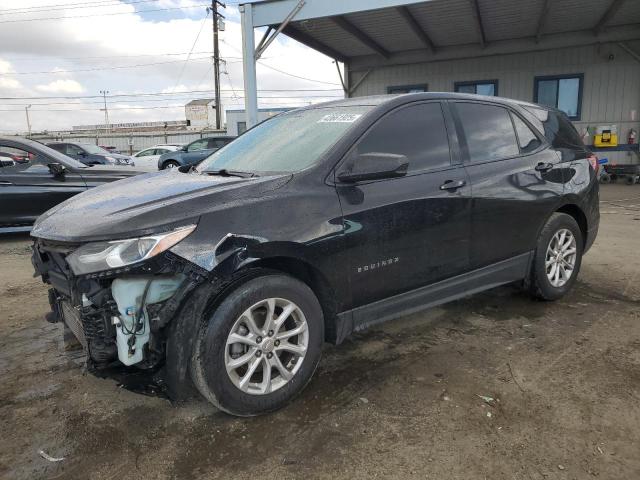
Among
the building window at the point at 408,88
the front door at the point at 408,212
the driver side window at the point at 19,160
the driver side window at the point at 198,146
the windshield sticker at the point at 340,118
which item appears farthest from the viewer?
the driver side window at the point at 198,146

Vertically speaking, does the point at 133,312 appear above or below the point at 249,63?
below

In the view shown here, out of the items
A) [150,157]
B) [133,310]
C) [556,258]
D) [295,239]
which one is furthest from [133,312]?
[150,157]

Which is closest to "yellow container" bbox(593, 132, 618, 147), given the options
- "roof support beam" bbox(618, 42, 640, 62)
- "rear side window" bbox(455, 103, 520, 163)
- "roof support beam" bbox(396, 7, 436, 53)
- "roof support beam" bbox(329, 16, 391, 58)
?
"roof support beam" bbox(618, 42, 640, 62)

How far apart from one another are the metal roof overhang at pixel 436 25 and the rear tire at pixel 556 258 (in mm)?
7409

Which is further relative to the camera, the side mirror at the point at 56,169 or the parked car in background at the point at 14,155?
the parked car in background at the point at 14,155

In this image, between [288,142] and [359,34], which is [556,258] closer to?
[288,142]

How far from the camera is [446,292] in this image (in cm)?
342

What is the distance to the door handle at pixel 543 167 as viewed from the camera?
13.1 feet

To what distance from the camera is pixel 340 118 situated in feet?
10.7

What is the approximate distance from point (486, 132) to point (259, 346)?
2.40 meters

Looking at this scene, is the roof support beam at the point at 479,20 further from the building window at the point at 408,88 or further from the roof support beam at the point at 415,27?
the building window at the point at 408,88

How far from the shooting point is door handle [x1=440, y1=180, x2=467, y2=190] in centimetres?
332

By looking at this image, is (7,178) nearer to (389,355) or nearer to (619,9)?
(389,355)

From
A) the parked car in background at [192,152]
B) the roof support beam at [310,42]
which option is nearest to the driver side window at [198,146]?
the parked car in background at [192,152]
